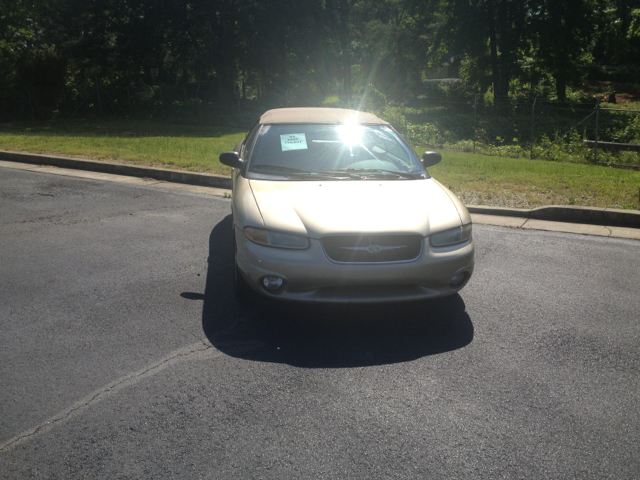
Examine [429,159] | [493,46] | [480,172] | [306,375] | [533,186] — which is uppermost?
[493,46]

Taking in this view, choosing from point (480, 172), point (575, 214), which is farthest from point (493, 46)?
point (575, 214)

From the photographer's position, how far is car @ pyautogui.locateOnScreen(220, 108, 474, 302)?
4012 mm

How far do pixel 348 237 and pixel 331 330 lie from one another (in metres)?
0.75

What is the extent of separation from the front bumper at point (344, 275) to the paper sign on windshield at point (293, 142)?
5.25 feet

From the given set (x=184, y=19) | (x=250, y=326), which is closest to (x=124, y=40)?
(x=184, y=19)

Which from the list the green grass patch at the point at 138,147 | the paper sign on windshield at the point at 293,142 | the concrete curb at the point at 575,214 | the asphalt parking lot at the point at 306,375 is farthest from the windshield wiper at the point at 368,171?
the green grass patch at the point at 138,147

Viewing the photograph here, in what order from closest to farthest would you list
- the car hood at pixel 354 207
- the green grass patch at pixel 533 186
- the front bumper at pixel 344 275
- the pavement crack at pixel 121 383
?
the pavement crack at pixel 121 383 < the front bumper at pixel 344 275 < the car hood at pixel 354 207 < the green grass patch at pixel 533 186

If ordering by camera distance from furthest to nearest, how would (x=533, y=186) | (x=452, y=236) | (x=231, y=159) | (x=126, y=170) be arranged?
(x=126, y=170)
(x=533, y=186)
(x=231, y=159)
(x=452, y=236)

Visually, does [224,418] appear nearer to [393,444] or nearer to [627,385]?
[393,444]

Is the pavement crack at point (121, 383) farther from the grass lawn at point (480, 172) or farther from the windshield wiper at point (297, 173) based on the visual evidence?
the grass lawn at point (480, 172)

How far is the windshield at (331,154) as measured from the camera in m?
5.21

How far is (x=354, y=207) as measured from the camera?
14.3 ft

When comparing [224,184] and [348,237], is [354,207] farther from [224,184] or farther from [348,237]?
[224,184]

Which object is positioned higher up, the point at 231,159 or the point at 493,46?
the point at 493,46
